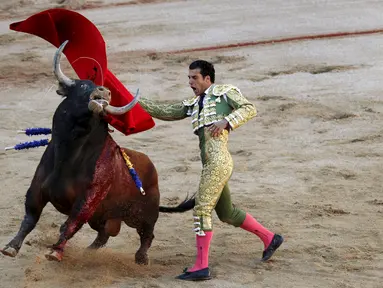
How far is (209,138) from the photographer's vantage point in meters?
6.89

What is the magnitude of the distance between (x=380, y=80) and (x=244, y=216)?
15.6ft

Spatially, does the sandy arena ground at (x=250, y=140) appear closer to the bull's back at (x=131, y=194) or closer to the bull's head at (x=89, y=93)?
the bull's back at (x=131, y=194)

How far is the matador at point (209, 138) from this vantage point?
6.82m

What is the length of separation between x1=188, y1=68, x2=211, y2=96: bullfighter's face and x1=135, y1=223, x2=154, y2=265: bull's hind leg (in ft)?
2.97

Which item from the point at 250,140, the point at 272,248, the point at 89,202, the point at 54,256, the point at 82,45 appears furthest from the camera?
the point at 250,140

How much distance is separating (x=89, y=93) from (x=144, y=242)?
113 centimetres

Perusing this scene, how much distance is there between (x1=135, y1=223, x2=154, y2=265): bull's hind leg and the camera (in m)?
7.18

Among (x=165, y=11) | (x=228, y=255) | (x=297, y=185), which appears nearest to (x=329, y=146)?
(x=297, y=185)

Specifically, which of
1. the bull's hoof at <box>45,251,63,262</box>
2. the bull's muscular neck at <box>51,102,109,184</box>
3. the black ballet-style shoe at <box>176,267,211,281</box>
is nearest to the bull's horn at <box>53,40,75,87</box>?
the bull's muscular neck at <box>51,102,109,184</box>

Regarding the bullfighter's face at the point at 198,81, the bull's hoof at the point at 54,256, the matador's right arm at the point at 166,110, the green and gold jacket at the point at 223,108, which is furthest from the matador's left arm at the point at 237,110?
the bull's hoof at the point at 54,256

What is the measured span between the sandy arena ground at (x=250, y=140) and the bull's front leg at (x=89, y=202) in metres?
0.40

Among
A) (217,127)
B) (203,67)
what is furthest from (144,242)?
(203,67)

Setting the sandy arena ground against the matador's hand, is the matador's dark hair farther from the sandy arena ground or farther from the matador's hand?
the sandy arena ground

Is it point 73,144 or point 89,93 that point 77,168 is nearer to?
point 73,144
